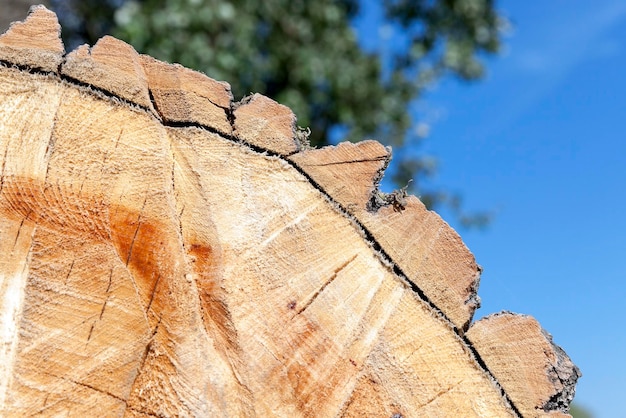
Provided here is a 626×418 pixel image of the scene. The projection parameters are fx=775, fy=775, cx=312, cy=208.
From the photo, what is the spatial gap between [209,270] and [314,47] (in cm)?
359

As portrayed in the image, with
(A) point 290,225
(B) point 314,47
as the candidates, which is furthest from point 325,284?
(B) point 314,47

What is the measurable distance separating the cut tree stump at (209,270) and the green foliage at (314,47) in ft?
9.52

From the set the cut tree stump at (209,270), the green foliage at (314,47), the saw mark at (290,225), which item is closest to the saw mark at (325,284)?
the cut tree stump at (209,270)

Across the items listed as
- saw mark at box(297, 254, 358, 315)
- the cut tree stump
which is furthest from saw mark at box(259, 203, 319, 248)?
saw mark at box(297, 254, 358, 315)

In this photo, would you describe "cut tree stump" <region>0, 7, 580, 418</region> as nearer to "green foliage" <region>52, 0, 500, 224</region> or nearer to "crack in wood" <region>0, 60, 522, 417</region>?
"crack in wood" <region>0, 60, 522, 417</region>

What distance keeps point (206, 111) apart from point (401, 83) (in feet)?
13.5

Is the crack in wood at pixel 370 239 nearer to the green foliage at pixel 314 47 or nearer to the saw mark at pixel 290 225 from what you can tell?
the saw mark at pixel 290 225

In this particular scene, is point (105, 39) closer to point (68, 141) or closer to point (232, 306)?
point (68, 141)

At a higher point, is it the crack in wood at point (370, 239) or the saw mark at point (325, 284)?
the crack in wood at point (370, 239)

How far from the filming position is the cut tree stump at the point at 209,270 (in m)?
1.38

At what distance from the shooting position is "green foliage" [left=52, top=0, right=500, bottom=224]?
4352 millimetres

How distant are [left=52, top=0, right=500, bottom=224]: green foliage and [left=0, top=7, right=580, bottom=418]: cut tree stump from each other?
9.52ft

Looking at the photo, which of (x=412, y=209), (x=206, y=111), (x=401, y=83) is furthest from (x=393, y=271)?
(x=401, y=83)

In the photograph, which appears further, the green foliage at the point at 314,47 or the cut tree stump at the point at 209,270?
the green foliage at the point at 314,47
